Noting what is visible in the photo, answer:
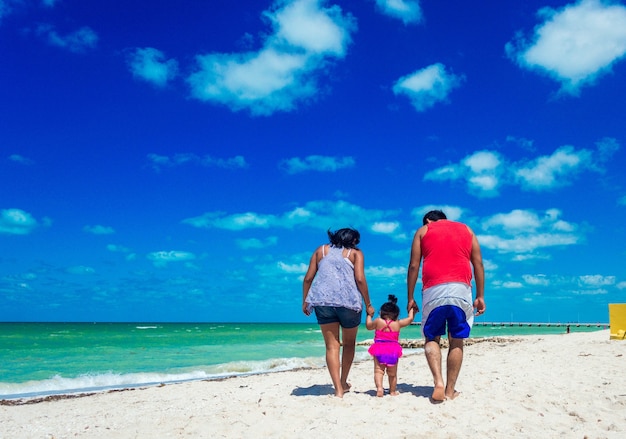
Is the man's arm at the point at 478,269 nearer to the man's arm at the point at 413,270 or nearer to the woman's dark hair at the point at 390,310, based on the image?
the man's arm at the point at 413,270

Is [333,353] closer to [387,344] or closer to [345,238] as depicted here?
[387,344]

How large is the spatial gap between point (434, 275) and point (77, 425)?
3934 millimetres

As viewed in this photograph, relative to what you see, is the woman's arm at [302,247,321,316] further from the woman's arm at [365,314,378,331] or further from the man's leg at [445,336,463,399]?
the man's leg at [445,336,463,399]

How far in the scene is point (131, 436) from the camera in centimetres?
440

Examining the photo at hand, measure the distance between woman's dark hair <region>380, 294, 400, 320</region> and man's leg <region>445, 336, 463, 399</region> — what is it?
2.98ft

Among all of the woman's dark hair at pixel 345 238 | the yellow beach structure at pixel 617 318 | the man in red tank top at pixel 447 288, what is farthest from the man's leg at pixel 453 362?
the yellow beach structure at pixel 617 318

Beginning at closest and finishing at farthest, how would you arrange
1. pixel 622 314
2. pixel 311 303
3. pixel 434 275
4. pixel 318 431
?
1. pixel 318 431
2. pixel 434 275
3. pixel 311 303
4. pixel 622 314

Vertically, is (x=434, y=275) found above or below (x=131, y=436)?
above

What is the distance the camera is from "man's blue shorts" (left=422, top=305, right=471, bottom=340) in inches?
188

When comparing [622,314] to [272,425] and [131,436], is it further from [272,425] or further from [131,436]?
[131,436]

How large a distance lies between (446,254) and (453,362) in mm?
1067

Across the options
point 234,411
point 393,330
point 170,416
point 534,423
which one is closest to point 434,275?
point 393,330

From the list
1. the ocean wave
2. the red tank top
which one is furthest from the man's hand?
the ocean wave

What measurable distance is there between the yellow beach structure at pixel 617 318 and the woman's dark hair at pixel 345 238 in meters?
10.8
